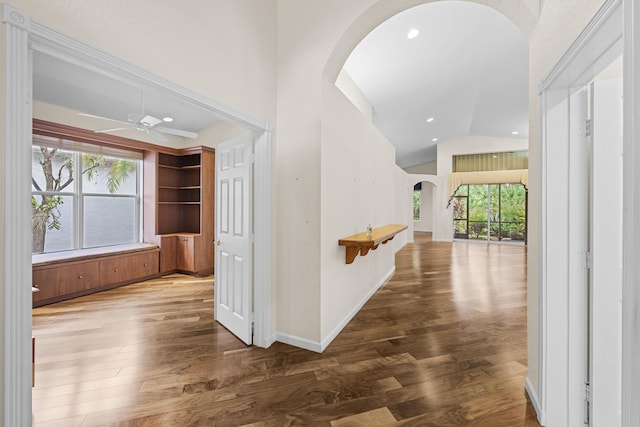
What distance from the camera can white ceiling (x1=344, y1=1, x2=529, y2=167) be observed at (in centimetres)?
357

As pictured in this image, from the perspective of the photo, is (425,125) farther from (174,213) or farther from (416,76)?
(174,213)

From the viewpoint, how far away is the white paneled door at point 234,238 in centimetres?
269

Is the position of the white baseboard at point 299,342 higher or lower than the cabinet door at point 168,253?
lower

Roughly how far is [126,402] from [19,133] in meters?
1.79

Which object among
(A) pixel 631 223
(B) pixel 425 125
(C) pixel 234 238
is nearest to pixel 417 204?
(B) pixel 425 125

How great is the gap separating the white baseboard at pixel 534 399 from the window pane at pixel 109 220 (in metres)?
6.11

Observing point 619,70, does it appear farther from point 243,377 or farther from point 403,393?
point 243,377

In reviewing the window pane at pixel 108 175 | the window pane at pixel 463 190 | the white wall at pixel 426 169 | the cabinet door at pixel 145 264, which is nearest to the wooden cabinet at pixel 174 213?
the cabinet door at pixel 145 264

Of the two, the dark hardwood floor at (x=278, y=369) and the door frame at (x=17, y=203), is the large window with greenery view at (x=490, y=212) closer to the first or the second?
the dark hardwood floor at (x=278, y=369)

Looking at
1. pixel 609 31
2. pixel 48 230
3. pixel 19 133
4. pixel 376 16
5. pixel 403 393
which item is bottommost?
pixel 403 393

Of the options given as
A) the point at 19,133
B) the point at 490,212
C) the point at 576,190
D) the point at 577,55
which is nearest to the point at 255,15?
the point at 19,133

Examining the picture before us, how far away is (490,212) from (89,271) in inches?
457

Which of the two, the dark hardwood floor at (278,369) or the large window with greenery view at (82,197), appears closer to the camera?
the dark hardwood floor at (278,369)

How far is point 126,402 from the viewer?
189 centimetres
